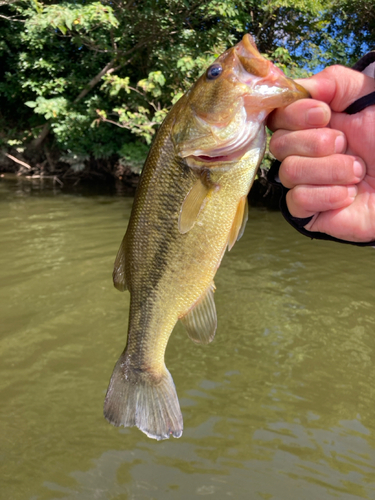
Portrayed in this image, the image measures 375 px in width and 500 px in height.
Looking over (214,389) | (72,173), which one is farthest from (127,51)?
(214,389)

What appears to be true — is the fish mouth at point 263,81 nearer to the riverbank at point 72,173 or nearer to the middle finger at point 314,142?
the middle finger at point 314,142

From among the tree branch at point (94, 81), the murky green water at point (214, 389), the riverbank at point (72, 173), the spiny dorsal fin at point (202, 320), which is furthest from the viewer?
the riverbank at point (72, 173)

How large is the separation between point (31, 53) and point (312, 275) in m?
12.6

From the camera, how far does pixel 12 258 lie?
6.74 m

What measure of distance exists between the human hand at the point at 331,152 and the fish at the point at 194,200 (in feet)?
0.26

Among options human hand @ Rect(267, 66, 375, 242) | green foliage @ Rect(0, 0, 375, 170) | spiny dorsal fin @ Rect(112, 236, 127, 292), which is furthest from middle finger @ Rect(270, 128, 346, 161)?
green foliage @ Rect(0, 0, 375, 170)

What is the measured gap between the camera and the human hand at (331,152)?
5.15ft

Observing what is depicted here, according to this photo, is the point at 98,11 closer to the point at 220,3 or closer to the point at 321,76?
the point at 220,3

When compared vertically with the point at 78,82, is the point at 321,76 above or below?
below

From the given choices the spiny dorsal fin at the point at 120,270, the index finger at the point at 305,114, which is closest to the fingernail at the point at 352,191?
the index finger at the point at 305,114

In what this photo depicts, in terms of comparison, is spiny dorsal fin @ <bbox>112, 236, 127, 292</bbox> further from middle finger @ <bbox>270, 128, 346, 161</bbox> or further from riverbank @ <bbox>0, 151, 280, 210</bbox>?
riverbank @ <bbox>0, 151, 280, 210</bbox>

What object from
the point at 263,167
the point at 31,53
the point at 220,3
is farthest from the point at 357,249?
the point at 31,53

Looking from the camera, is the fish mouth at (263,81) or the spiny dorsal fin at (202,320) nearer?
the fish mouth at (263,81)

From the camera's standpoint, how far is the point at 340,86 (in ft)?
5.16
